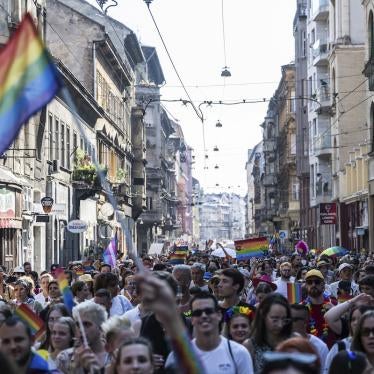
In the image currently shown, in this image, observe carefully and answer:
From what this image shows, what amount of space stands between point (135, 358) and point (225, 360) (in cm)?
121

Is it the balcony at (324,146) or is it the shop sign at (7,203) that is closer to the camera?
the shop sign at (7,203)

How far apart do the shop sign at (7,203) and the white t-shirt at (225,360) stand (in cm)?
2323

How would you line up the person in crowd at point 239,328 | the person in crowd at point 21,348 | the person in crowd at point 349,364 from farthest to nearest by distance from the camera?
the person in crowd at point 239,328 < the person in crowd at point 21,348 < the person in crowd at point 349,364

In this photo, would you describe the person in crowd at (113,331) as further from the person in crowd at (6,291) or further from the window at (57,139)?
the window at (57,139)

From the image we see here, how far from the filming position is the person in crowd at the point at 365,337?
7152 mm

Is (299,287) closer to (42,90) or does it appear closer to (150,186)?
(42,90)

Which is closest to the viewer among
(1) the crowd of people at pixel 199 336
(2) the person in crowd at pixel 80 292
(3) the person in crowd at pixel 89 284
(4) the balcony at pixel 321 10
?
(1) the crowd of people at pixel 199 336

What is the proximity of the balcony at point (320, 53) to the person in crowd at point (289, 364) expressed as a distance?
53837 millimetres

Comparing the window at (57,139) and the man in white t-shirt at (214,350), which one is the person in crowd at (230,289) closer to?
the man in white t-shirt at (214,350)

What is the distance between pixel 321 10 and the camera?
189 feet

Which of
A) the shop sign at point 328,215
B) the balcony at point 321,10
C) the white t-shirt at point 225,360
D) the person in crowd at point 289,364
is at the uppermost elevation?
the balcony at point 321,10

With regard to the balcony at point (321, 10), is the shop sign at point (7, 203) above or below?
below

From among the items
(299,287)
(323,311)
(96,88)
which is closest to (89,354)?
(323,311)

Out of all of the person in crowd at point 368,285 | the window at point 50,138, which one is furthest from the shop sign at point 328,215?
the person in crowd at point 368,285
